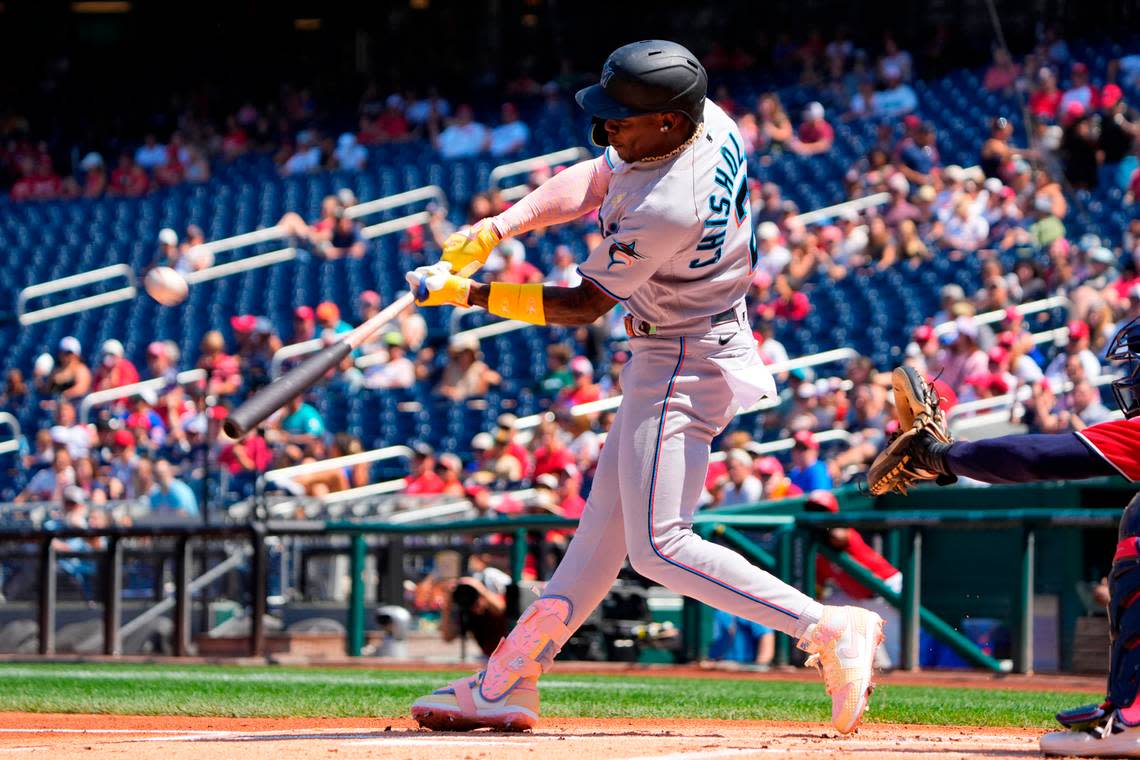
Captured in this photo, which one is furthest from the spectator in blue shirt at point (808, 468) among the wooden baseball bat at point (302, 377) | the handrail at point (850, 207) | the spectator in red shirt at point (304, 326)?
the spectator in red shirt at point (304, 326)

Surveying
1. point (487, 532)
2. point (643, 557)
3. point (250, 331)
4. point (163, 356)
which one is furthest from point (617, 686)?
point (163, 356)

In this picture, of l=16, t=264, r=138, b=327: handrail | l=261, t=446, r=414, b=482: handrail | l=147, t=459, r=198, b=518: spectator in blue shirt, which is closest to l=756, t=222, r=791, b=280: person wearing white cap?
l=261, t=446, r=414, b=482: handrail

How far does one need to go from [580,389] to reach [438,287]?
26.9 feet

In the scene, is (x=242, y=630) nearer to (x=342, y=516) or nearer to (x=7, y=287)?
(x=342, y=516)

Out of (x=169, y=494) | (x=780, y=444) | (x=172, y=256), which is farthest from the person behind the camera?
(x=172, y=256)

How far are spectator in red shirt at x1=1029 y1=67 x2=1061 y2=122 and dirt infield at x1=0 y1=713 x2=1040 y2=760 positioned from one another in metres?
11.7

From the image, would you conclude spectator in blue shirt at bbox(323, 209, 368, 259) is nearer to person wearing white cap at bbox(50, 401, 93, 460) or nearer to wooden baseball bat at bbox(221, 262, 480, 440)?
person wearing white cap at bbox(50, 401, 93, 460)

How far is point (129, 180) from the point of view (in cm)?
2217

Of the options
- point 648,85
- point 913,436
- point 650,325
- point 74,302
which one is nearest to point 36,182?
point 74,302

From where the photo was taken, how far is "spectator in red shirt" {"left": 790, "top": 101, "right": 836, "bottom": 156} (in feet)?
57.1

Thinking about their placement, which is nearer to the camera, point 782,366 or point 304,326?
point 782,366

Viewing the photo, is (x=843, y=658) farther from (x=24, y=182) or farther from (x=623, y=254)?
(x=24, y=182)

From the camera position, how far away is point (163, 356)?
1512 centimetres

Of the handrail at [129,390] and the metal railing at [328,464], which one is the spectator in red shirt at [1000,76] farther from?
the handrail at [129,390]
